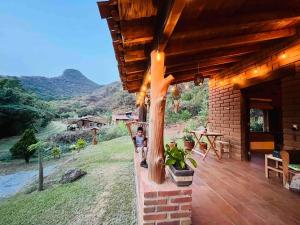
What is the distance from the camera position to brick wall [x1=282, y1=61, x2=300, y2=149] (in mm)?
3400

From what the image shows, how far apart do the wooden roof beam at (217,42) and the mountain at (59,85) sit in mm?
34692

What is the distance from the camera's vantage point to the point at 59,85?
45719mm

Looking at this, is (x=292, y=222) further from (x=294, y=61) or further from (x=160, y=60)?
(x=294, y=61)

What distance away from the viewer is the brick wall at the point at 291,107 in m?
3.40

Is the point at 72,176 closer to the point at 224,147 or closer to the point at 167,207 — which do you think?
the point at 224,147

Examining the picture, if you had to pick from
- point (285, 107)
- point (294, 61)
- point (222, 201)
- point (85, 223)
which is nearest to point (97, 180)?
point (85, 223)

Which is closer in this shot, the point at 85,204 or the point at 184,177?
the point at 184,177

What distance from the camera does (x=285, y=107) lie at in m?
3.71

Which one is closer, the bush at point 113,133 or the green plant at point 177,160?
the green plant at point 177,160

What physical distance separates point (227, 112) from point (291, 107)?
2.17 metres

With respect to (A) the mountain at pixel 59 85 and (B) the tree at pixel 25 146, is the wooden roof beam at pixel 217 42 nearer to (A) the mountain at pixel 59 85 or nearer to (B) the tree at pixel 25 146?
(B) the tree at pixel 25 146

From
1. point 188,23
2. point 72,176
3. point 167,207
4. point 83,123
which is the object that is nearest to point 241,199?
point 167,207

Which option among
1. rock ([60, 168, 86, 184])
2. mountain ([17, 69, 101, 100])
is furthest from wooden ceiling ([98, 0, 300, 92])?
mountain ([17, 69, 101, 100])

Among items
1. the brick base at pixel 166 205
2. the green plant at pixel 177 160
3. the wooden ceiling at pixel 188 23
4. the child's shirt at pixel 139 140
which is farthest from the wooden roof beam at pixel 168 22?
the child's shirt at pixel 139 140
